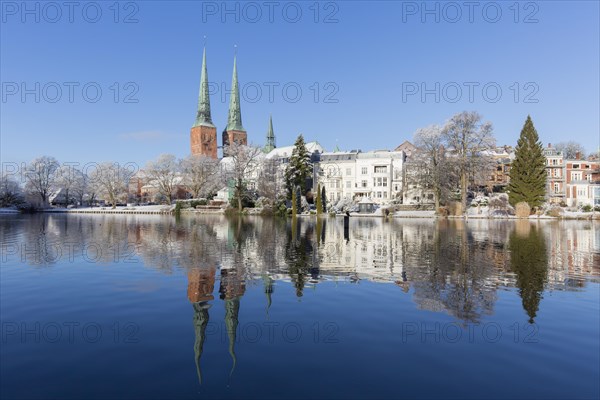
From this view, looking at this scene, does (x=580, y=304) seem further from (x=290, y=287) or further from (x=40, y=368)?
(x=40, y=368)

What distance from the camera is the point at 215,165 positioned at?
93812mm

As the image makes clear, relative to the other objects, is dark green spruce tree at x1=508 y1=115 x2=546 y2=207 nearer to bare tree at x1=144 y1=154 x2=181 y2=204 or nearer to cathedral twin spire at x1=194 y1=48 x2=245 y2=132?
bare tree at x1=144 y1=154 x2=181 y2=204

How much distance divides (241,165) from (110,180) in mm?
44473

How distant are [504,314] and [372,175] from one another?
2941 inches

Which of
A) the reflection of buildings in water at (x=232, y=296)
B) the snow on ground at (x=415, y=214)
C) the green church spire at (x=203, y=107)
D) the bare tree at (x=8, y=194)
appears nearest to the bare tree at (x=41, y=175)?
the bare tree at (x=8, y=194)

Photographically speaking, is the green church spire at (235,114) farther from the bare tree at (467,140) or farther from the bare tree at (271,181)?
the bare tree at (467,140)

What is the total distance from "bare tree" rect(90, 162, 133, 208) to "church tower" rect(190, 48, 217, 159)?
2235cm

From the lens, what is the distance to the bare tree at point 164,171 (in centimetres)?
9319

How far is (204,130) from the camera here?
400 feet

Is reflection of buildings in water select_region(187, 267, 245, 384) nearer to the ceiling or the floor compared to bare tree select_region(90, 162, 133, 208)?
nearer to the floor

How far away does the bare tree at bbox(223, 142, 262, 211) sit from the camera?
74.6m

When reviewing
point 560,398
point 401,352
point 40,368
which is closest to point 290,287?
point 401,352

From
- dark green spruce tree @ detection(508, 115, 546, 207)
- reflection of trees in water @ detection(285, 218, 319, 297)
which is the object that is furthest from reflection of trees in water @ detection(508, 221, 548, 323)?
dark green spruce tree @ detection(508, 115, 546, 207)

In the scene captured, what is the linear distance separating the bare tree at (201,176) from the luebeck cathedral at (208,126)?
27502 millimetres
